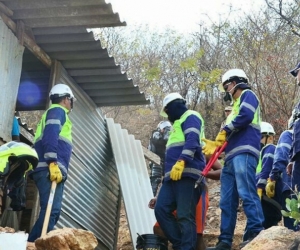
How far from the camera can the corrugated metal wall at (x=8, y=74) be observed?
703 centimetres

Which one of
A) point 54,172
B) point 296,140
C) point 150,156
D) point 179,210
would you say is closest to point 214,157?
point 179,210

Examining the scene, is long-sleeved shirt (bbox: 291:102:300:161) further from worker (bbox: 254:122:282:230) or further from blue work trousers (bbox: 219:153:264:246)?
worker (bbox: 254:122:282:230)

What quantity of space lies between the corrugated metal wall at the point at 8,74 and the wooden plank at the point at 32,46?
9cm

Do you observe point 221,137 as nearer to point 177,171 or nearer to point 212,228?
point 177,171

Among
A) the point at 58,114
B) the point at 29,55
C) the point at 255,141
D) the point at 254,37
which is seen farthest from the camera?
the point at 254,37

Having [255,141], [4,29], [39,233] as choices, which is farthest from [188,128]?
[4,29]

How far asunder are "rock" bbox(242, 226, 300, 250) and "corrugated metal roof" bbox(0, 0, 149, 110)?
3.57 metres

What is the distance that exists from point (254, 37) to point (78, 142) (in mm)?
9591

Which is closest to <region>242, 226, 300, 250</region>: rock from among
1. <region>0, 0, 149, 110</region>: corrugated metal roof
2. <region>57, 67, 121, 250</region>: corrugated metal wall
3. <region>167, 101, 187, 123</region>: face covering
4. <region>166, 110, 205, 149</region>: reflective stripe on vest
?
<region>166, 110, 205, 149</region>: reflective stripe on vest

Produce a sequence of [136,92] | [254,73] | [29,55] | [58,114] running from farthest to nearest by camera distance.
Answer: [254,73]
[136,92]
[29,55]
[58,114]

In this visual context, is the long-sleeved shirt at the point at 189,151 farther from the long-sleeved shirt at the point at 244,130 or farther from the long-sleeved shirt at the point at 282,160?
the long-sleeved shirt at the point at 282,160

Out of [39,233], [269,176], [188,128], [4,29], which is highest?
[4,29]

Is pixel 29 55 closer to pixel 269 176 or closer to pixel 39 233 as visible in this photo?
pixel 39 233

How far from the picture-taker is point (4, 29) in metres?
7.09
